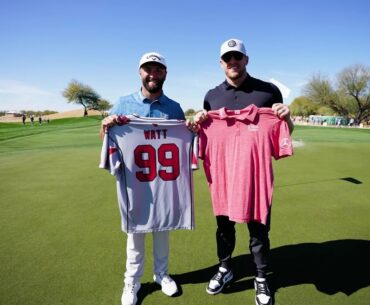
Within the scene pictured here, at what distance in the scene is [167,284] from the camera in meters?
2.79

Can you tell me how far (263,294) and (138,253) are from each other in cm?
123

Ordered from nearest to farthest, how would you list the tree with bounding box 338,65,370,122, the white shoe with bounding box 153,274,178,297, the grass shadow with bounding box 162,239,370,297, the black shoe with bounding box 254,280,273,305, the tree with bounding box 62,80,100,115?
the black shoe with bounding box 254,280,273,305, the white shoe with bounding box 153,274,178,297, the grass shadow with bounding box 162,239,370,297, the tree with bounding box 338,65,370,122, the tree with bounding box 62,80,100,115

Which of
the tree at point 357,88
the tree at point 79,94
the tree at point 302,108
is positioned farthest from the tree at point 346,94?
the tree at point 79,94

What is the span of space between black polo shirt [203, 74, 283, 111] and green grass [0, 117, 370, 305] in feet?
5.99

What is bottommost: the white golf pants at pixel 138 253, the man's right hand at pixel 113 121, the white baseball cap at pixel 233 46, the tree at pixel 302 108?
the white golf pants at pixel 138 253

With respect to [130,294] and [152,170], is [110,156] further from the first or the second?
[130,294]

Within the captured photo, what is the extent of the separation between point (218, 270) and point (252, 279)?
1.27 feet

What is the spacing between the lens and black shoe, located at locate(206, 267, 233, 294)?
9.13ft

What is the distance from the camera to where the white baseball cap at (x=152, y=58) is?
2.63m

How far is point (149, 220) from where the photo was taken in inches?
109

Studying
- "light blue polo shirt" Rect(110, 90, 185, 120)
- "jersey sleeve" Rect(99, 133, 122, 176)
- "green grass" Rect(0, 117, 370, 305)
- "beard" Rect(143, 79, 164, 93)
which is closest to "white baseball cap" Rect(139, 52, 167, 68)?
"beard" Rect(143, 79, 164, 93)

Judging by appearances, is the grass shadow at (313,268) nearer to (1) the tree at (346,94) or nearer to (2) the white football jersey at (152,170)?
(2) the white football jersey at (152,170)

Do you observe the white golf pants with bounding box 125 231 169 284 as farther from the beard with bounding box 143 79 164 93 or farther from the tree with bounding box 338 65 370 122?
the tree with bounding box 338 65 370 122

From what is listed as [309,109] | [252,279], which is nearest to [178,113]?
[252,279]
